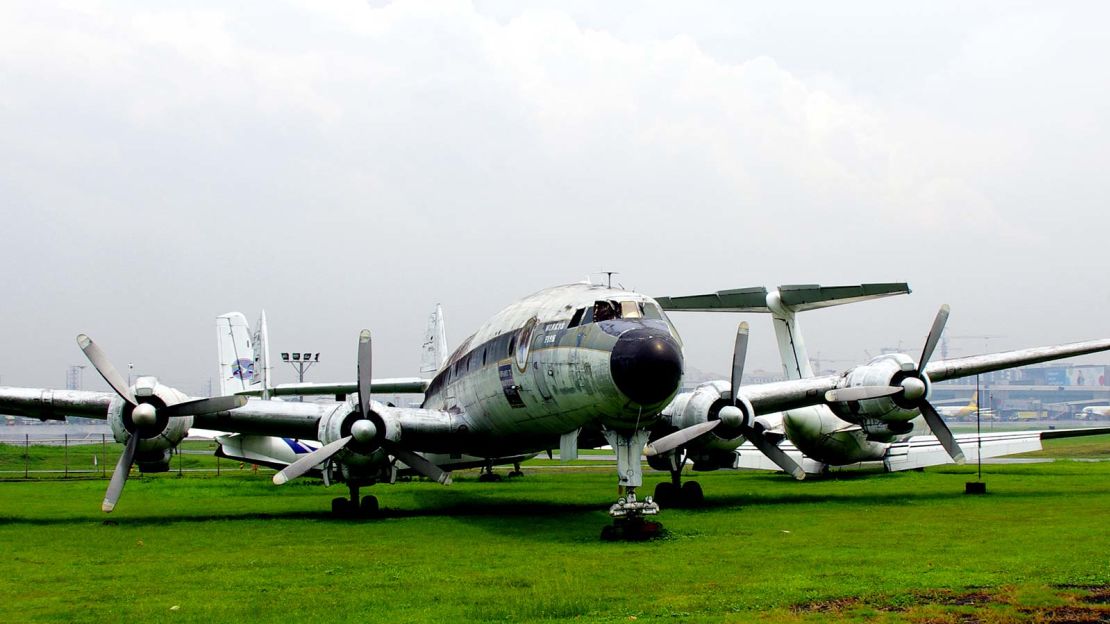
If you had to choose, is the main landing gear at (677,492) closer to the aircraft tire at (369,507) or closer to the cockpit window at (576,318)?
the cockpit window at (576,318)

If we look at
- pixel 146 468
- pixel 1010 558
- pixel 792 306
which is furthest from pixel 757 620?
pixel 792 306

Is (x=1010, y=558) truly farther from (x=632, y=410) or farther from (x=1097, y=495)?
(x=1097, y=495)

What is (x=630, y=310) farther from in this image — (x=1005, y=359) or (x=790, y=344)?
(x=790, y=344)

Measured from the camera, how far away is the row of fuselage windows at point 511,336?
1784 cm

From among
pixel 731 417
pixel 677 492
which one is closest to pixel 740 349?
pixel 731 417

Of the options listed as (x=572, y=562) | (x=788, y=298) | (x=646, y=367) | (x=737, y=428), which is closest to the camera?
(x=572, y=562)

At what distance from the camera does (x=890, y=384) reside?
78.9 ft

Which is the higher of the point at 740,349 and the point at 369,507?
the point at 740,349

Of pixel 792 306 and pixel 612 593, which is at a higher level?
pixel 792 306

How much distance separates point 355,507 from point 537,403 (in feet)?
19.7

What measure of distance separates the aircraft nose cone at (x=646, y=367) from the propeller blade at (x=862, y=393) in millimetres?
8905

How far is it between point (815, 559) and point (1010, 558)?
8.49 ft

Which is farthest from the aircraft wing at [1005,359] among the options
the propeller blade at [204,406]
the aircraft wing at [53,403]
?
the aircraft wing at [53,403]

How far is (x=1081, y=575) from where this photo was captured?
11438 millimetres
